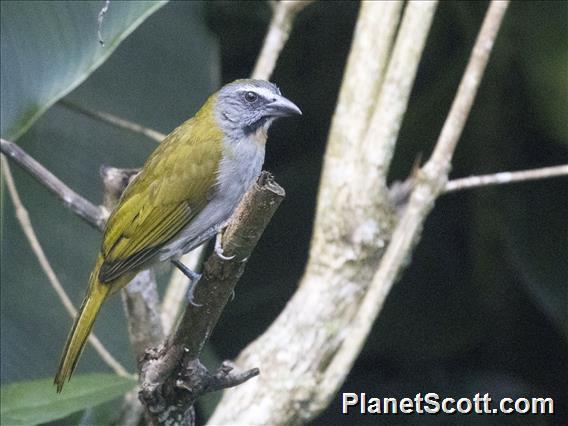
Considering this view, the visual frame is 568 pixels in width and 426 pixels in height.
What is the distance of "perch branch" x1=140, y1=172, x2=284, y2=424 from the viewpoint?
232cm

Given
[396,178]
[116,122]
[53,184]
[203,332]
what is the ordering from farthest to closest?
[396,178], [116,122], [53,184], [203,332]

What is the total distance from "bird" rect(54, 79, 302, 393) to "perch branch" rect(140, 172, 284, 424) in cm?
36

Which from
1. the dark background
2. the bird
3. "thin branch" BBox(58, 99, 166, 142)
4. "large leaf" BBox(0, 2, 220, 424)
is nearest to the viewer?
the bird

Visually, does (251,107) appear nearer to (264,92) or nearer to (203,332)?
(264,92)

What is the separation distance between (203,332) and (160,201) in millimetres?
633

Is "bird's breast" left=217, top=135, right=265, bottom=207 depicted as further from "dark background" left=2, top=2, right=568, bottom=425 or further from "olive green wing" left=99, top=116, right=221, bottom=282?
"dark background" left=2, top=2, right=568, bottom=425

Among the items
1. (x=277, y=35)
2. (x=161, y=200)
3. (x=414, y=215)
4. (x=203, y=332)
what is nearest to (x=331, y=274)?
(x=414, y=215)

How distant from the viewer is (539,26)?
4.29 metres

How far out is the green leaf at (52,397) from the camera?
3.24 metres

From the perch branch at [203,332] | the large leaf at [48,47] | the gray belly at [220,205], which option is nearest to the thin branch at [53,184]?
the large leaf at [48,47]

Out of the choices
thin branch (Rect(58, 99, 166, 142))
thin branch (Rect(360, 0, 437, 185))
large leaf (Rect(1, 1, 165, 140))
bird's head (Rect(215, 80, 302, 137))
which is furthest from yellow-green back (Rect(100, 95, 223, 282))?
thin branch (Rect(360, 0, 437, 185))

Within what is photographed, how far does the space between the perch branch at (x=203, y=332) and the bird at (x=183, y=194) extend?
0.36 meters

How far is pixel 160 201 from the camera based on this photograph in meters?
3.07

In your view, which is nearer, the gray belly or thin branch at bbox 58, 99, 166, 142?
the gray belly
